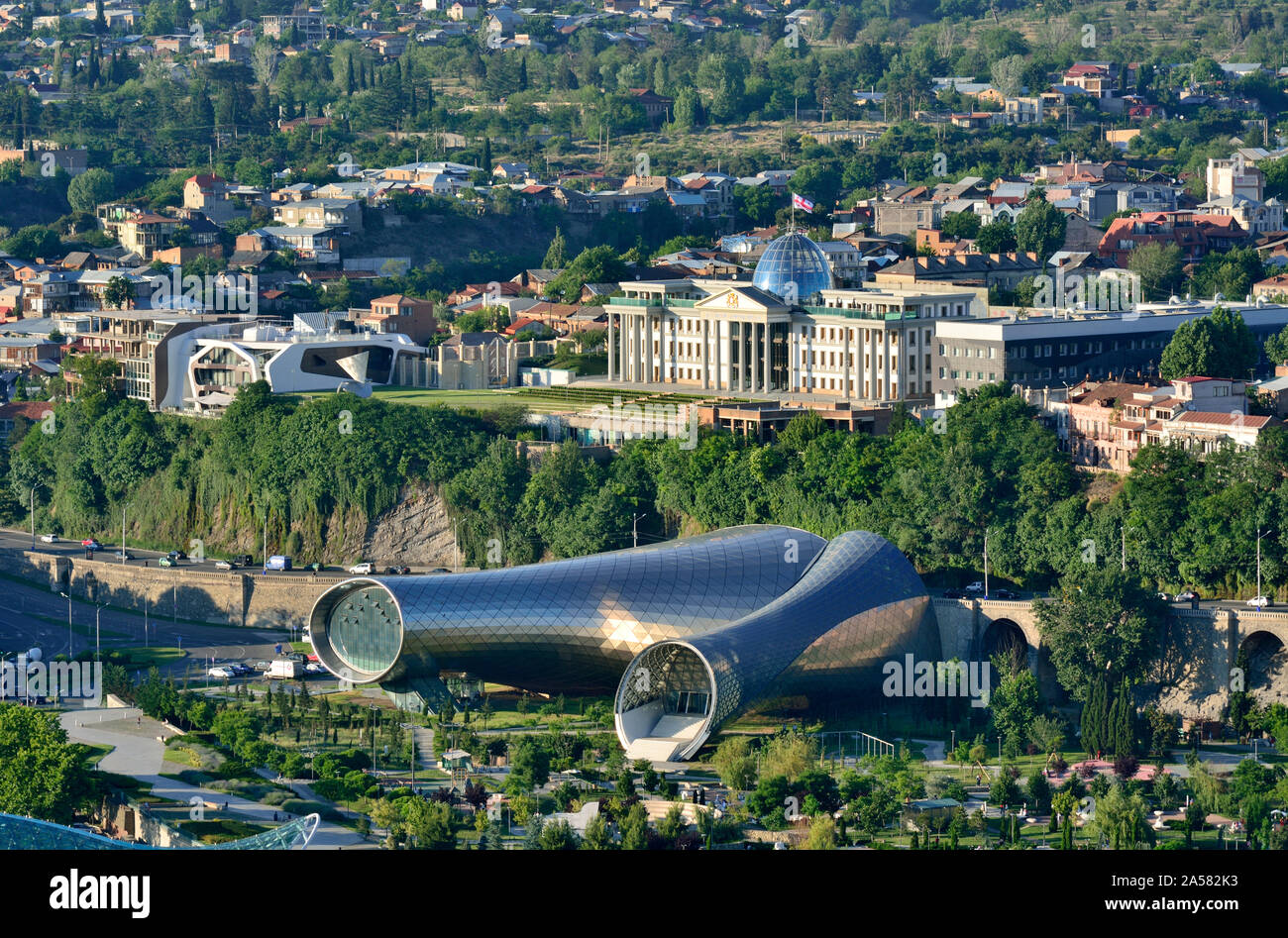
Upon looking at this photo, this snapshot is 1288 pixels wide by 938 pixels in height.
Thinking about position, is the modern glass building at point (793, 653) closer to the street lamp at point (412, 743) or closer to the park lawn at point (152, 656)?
the street lamp at point (412, 743)

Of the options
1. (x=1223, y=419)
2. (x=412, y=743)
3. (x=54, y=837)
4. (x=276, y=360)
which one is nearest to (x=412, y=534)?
(x=276, y=360)

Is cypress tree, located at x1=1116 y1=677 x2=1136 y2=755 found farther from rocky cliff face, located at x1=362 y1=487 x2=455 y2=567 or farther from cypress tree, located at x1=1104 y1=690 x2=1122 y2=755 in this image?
rocky cliff face, located at x1=362 y1=487 x2=455 y2=567

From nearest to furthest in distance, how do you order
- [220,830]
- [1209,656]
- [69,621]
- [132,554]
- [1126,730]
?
1. [220,830]
2. [1126,730]
3. [1209,656]
4. [69,621]
5. [132,554]

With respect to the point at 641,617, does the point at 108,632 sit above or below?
below

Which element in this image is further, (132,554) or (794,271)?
(794,271)

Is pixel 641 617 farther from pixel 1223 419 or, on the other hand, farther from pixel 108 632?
pixel 108 632

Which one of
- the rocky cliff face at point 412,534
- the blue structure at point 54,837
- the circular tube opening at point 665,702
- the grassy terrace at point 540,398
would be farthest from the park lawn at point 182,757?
the grassy terrace at point 540,398
